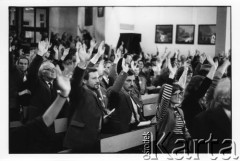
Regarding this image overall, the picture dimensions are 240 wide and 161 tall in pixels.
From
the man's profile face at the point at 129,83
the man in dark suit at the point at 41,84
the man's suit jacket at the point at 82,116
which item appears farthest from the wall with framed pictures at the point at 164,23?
the man in dark suit at the point at 41,84

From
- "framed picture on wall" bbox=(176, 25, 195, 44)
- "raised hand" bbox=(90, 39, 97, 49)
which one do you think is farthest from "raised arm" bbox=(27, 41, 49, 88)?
"framed picture on wall" bbox=(176, 25, 195, 44)

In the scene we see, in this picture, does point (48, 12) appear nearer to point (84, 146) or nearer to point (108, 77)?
point (108, 77)

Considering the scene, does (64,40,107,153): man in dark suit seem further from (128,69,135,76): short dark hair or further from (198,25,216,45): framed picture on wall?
(198,25,216,45): framed picture on wall

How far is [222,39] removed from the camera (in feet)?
12.3

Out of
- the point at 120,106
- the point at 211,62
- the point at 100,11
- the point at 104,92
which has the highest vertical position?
the point at 100,11

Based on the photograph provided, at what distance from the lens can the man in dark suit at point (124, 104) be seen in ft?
12.3

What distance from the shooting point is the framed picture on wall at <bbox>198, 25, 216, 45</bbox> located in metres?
3.77

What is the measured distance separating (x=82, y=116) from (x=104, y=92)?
35 cm

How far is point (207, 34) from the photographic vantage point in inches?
149

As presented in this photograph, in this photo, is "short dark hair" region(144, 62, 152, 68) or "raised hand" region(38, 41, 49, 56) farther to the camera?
"short dark hair" region(144, 62, 152, 68)

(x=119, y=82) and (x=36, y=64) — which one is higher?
(x=36, y=64)

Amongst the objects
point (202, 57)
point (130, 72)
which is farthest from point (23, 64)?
point (202, 57)

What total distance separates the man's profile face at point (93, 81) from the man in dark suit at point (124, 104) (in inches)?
6.0

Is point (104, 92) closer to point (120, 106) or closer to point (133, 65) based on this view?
point (120, 106)
